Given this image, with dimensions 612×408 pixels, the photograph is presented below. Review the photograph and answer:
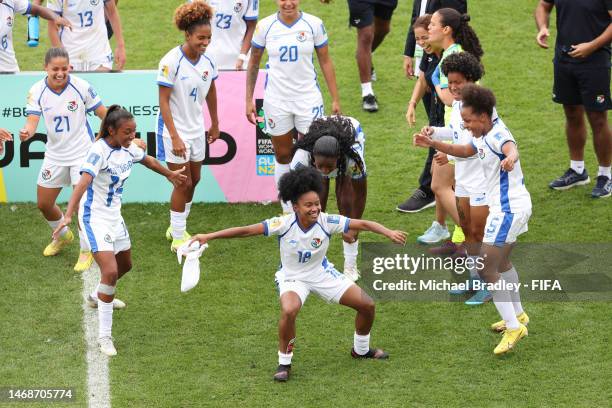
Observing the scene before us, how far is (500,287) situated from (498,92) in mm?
5587

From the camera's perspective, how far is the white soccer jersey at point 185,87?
10.0 meters

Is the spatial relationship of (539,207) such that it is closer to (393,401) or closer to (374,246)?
(374,246)

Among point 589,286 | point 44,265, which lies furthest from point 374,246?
point 44,265

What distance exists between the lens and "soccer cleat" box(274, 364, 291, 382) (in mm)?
8086

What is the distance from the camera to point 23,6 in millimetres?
11336

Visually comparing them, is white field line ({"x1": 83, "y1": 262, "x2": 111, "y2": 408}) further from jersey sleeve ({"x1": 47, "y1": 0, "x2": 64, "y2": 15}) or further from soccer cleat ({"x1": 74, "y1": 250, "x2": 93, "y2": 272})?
jersey sleeve ({"x1": 47, "y1": 0, "x2": 64, "y2": 15})

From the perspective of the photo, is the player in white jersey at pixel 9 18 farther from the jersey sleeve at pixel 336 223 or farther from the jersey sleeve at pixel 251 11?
the jersey sleeve at pixel 336 223

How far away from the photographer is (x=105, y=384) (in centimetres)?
809

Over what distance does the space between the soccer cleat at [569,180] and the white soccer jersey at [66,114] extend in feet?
15.0

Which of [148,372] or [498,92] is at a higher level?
[498,92]

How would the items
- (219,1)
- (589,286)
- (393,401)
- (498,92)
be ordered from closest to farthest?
1. (393,401)
2. (589,286)
3. (219,1)
4. (498,92)


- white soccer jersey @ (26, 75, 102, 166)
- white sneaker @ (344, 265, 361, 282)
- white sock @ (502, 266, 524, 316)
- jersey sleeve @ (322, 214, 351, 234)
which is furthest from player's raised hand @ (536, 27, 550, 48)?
white soccer jersey @ (26, 75, 102, 166)

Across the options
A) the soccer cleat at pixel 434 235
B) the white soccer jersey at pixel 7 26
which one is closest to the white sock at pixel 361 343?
the soccer cleat at pixel 434 235

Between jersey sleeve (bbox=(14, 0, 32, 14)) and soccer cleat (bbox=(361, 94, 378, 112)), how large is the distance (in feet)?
12.8
